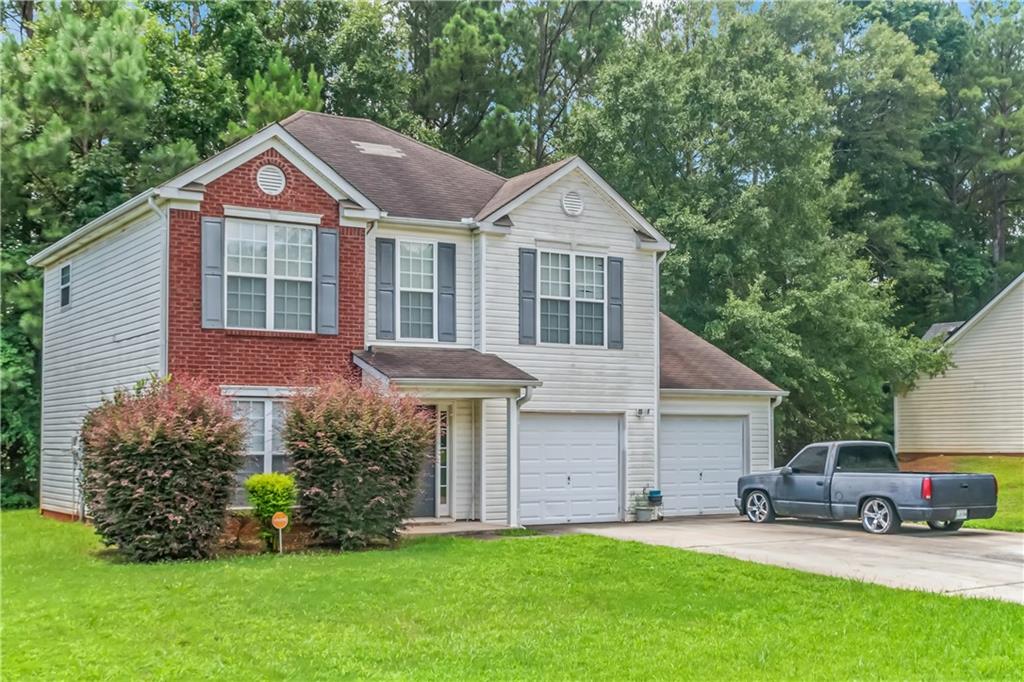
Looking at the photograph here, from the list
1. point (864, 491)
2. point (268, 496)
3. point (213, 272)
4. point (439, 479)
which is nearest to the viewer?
point (268, 496)

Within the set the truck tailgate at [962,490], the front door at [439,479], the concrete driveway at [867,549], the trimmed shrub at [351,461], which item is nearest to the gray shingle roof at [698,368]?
the concrete driveway at [867,549]

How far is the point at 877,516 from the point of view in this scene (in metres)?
18.6

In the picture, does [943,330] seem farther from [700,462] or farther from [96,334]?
[96,334]

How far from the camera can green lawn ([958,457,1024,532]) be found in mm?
20672

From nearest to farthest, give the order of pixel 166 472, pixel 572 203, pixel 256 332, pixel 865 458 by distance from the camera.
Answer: pixel 166 472
pixel 256 332
pixel 865 458
pixel 572 203

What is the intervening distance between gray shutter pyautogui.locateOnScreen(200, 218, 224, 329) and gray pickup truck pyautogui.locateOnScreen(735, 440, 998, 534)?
1069cm

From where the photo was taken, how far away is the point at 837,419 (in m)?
31.6

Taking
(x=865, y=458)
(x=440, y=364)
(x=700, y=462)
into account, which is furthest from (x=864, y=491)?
(x=440, y=364)

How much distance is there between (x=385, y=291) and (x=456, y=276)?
153cm

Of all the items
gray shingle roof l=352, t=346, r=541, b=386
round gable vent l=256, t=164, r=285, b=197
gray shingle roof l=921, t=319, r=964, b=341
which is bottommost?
gray shingle roof l=352, t=346, r=541, b=386

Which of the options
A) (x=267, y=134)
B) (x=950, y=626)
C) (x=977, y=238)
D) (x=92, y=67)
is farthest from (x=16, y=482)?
(x=977, y=238)

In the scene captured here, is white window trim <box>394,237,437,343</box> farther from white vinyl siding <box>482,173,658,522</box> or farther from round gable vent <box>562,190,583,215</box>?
round gable vent <box>562,190,583,215</box>

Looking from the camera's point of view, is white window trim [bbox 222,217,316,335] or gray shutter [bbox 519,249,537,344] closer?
white window trim [bbox 222,217,316,335]

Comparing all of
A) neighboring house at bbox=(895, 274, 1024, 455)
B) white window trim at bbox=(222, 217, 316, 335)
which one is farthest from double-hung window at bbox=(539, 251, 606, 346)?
neighboring house at bbox=(895, 274, 1024, 455)
